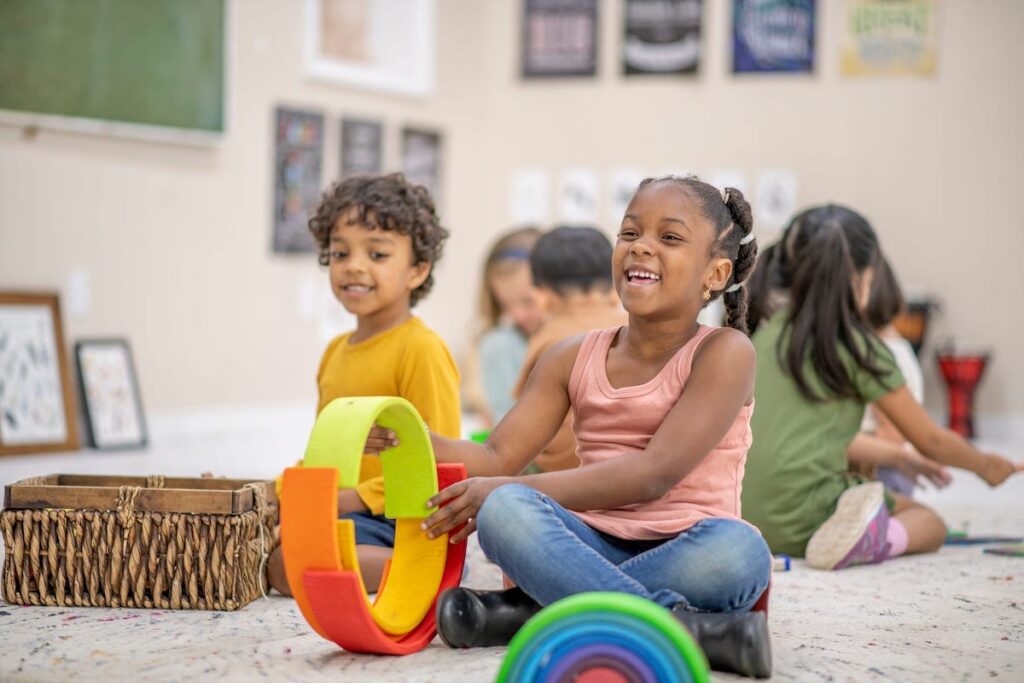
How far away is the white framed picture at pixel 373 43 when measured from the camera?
572 cm

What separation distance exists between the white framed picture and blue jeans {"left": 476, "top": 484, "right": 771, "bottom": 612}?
4178mm

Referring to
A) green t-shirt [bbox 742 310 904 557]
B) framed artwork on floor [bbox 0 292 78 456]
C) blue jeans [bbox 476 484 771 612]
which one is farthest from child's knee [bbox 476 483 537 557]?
framed artwork on floor [bbox 0 292 78 456]

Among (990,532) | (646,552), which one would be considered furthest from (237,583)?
(990,532)

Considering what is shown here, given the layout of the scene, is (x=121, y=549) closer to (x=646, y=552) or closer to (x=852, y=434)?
(x=646, y=552)

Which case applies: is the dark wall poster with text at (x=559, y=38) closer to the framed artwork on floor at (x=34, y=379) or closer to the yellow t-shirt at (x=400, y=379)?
the framed artwork on floor at (x=34, y=379)

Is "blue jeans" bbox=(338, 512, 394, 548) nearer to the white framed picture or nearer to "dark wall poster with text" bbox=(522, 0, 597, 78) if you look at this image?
the white framed picture

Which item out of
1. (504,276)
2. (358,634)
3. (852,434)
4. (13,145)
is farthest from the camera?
(13,145)

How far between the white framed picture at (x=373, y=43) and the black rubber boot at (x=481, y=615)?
412cm

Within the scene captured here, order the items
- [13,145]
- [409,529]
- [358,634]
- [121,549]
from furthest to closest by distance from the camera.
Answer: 1. [13,145]
2. [121,549]
3. [409,529]
4. [358,634]

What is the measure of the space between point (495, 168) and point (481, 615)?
4959mm

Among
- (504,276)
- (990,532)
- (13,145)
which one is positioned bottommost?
(990,532)

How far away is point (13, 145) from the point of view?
14.5 feet

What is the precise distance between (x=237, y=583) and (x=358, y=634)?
17.1 inches

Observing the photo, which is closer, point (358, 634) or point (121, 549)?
point (358, 634)
